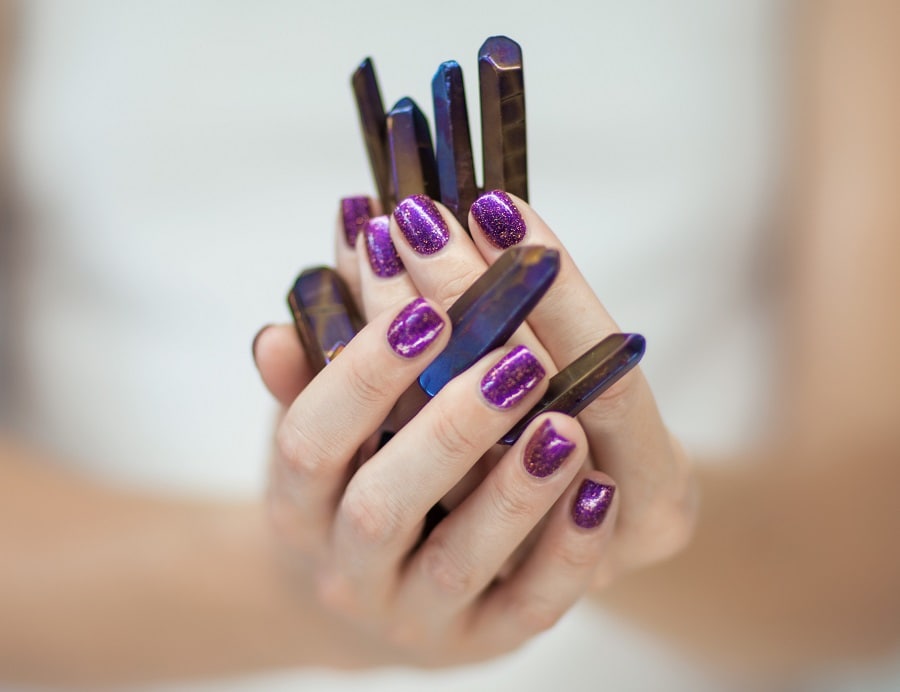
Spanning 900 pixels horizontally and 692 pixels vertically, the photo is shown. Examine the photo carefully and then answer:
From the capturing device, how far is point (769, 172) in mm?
768

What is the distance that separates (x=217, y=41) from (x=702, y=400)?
20.3 inches

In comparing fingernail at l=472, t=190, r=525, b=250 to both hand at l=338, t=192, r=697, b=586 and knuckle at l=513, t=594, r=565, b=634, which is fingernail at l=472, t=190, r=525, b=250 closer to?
hand at l=338, t=192, r=697, b=586

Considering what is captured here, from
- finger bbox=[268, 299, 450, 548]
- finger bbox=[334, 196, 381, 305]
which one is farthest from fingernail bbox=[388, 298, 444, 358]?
finger bbox=[334, 196, 381, 305]

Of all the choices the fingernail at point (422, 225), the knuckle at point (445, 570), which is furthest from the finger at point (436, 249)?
the knuckle at point (445, 570)

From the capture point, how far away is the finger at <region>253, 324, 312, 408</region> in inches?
15.9

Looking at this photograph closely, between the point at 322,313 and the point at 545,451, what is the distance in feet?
0.40

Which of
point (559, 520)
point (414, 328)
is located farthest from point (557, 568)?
point (414, 328)

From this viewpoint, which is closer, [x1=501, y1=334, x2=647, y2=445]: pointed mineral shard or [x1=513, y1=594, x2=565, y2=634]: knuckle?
[x1=501, y1=334, x2=647, y2=445]: pointed mineral shard

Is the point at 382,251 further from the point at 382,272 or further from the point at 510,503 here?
the point at 510,503

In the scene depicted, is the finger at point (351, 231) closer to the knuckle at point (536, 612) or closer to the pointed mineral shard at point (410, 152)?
the pointed mineral shard at point (410, 152)

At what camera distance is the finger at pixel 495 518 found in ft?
1.03

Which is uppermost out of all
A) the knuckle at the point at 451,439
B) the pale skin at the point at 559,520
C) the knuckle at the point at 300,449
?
the knuckle at the point at 451,439

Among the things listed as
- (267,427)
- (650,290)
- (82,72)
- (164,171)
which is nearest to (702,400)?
(650,290)

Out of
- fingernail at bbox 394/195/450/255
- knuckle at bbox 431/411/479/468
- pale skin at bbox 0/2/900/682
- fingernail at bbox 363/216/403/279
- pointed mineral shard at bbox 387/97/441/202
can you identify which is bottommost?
pale skin at bbox 0/2/900/682
